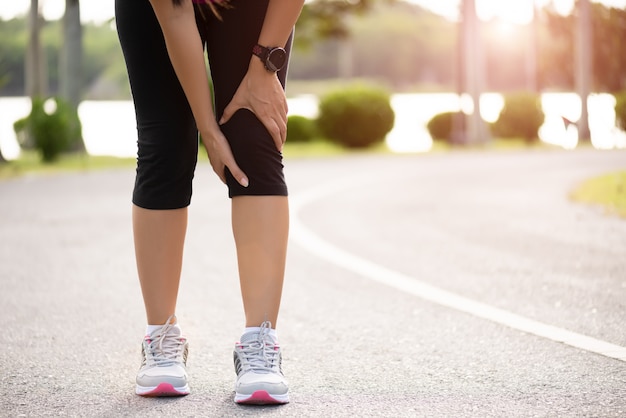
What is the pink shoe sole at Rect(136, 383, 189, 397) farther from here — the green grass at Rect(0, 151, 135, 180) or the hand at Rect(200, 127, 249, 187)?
the green grass at Rect(0, 151, 135, 180)

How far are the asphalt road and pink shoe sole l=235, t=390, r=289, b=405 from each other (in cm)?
2

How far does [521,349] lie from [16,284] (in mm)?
2786

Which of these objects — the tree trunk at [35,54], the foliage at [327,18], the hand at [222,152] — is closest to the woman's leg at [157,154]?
the hand at [222,152]

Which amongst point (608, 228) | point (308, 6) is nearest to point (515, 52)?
point (308, 6)

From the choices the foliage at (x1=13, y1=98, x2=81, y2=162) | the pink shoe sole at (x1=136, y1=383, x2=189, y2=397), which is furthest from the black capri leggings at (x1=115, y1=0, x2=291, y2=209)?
the foliage at (x1=13, y1=98, x2=81, y2=162)

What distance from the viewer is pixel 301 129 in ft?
78.3

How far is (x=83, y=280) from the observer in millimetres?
5164

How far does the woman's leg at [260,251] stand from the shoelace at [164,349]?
27 centimetres

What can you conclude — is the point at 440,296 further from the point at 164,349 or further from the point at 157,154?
the point at 157,154

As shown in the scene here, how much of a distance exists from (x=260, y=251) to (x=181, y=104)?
482 millimetres

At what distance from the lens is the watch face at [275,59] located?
2.77m

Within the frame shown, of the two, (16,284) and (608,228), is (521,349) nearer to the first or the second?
(16,284)

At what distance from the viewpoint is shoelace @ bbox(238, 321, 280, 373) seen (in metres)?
2.80

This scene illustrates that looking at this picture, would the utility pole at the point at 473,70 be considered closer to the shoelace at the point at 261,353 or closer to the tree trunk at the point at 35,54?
the tree trunk at the point at 35,54
